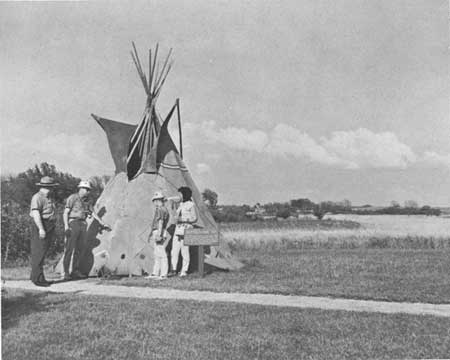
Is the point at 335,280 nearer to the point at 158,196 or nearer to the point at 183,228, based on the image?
the point at 183,228

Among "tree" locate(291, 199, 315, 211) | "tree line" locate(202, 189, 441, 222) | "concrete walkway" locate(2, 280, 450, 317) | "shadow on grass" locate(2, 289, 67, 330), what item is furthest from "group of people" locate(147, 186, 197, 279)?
"tree" locate(291, 199, 315, 211)

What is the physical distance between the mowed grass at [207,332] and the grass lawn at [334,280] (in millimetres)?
1318

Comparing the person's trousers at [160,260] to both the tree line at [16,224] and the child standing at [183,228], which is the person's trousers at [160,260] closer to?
the child standing at [183,228]

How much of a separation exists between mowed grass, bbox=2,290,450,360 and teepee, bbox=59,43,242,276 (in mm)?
2705

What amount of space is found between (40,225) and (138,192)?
224cm

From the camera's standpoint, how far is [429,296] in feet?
21.9

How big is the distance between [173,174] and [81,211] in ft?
6.66

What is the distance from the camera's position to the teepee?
28.8 feet

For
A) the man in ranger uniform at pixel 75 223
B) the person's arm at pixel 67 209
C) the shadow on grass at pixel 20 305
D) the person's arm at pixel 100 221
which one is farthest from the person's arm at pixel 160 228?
the shadow on grass at pixel 20 305

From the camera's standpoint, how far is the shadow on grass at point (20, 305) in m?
5.36

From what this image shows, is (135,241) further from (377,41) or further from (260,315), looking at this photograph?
(377,41)

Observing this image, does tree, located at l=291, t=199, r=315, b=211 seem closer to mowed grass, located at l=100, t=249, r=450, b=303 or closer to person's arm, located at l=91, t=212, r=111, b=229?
mowed grass, located at l=100, t=249, r=450, b=303

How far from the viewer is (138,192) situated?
9.39 metres

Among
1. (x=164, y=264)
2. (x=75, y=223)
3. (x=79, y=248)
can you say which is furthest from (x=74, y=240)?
(x=164, y=264)
